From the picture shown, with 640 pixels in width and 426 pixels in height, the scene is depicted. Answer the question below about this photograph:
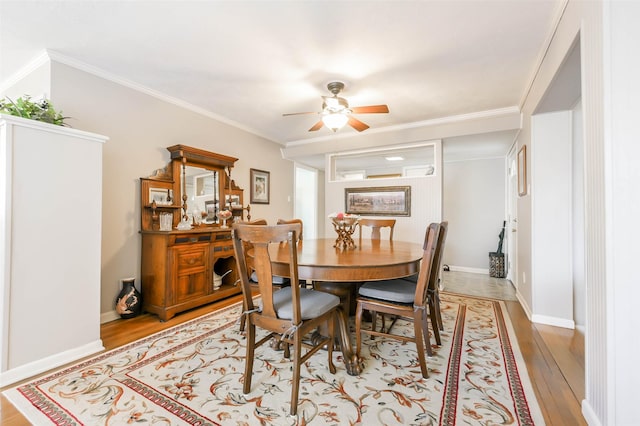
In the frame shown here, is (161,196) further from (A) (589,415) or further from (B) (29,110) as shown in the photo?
(A) (589,415)

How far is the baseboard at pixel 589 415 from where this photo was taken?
1.32 meters

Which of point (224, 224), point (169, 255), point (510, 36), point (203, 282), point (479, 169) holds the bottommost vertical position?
point (203, 282)

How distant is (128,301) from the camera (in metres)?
2.82

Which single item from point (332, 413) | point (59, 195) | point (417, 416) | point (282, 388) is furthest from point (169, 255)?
point (417, 416)

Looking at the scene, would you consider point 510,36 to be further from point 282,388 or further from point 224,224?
point 224,224

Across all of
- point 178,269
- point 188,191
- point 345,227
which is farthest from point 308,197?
point 345,227

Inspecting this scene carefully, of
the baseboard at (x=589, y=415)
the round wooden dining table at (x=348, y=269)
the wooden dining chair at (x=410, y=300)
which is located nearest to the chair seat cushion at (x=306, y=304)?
the round wooden dining table at (x=348, y=269)

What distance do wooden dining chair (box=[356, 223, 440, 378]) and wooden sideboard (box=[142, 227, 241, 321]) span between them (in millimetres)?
1976

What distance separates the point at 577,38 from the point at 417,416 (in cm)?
229

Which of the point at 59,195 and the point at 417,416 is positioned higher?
the point at 59,195

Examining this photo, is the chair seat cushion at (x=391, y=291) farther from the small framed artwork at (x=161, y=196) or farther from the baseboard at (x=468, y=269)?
the baseboard at (x=468, y=269)

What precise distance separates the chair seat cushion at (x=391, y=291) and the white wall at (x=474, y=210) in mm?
3883

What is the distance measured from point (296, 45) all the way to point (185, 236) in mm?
2164

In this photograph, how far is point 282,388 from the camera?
169 centimetres
